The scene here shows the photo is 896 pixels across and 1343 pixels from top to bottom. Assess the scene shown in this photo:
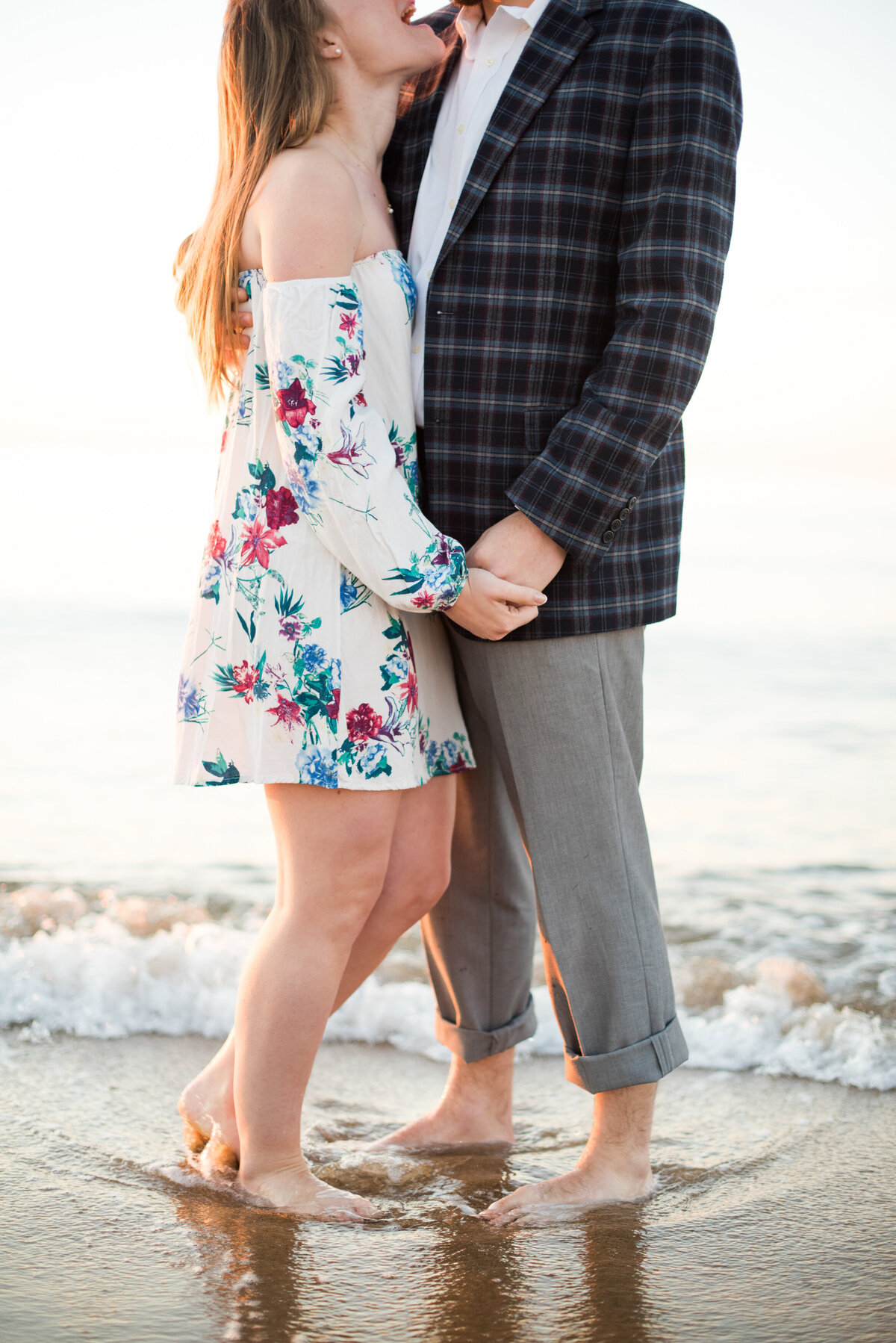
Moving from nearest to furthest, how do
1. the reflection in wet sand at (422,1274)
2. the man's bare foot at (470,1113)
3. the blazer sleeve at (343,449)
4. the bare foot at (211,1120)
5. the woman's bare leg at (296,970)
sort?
1. the reflection in wet sand at (422,1274)
2. the blazer sleeve at (343,449)
3. the woman's bare leg at (296,970)
4. the bare foot at (211,1120)
5. the man's bare foot at (470,1113)

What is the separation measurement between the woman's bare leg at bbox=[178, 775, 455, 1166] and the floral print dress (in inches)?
4.9

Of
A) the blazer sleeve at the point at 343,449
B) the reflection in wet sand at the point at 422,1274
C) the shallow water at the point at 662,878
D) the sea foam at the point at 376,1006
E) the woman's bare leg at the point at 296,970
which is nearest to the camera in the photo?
the reflection in wet sand at the point at 422,1274

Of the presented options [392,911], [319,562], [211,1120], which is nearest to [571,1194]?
[392,911]

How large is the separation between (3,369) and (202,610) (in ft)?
34.7

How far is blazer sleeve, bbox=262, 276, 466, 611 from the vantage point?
1596 millimetres

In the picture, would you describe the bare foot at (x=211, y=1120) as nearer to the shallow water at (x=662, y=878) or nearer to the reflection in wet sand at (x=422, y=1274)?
the reflection in wet sand at (x=422, y=1274)

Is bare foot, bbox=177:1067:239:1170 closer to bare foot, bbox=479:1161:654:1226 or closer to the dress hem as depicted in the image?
bare foot, bbox=479:1161:654:1226

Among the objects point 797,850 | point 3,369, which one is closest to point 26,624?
point 3,369

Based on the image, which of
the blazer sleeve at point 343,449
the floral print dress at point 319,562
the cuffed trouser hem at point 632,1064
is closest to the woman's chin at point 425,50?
the floral print dress at point 319,562

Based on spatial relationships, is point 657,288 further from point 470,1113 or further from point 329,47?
point 470,1113

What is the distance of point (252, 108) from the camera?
1691mm

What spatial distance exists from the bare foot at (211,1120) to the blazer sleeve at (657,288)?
110 cm

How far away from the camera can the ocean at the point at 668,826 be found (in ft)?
8.57

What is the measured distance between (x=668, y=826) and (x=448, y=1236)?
126 inches
